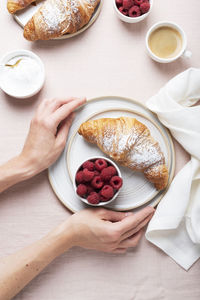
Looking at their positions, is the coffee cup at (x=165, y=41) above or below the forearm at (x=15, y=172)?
above

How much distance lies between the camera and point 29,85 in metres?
1.09

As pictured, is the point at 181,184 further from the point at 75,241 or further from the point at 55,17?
the point at 55,17

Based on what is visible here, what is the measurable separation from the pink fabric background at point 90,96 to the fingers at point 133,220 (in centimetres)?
11

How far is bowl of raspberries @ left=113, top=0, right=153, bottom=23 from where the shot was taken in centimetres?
108

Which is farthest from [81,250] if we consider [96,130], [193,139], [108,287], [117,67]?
[117,67]

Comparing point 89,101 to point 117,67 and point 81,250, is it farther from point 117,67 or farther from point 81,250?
point 81,250

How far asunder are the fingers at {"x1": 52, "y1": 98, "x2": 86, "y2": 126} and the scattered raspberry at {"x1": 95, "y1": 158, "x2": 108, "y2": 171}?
0.19 meters

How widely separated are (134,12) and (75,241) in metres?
0.76

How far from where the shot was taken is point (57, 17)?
1.08 meters

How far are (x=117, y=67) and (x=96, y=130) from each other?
0.25m

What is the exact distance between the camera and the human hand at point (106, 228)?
3.35ft

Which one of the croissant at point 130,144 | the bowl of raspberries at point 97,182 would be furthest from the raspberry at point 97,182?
the croissant at point 130,144

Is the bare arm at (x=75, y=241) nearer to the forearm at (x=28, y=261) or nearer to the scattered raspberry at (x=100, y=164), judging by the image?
the forearm at (x=28, y=261)

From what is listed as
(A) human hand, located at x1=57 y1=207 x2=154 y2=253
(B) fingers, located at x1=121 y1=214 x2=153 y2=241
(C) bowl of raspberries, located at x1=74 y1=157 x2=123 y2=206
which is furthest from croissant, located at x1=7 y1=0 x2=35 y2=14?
(B) fingers, located at x1=121 y1=214 x2=153 y2=241
